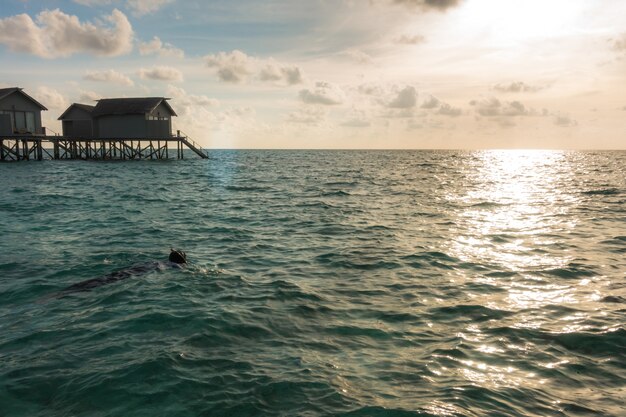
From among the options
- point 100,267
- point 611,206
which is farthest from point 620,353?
point 611,206

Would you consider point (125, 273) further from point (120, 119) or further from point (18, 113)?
point (18, 113)

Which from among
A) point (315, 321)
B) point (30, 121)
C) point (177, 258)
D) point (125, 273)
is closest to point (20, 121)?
point (30, 121)

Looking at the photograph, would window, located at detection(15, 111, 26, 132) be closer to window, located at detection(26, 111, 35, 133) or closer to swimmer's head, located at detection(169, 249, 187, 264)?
window, located at detection(26, 111, 35, 133)

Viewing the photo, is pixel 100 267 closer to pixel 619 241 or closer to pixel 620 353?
pixel 620 353

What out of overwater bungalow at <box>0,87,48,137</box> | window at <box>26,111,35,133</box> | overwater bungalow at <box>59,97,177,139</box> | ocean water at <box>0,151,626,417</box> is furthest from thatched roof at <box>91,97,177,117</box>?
ocean water at <box>0,151,626,417</box>

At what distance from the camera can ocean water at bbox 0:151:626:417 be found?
561cm

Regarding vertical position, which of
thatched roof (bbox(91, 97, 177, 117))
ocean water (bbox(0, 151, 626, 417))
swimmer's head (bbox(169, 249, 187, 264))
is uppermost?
thatched roof (bbox(91, 97, 177, 117))

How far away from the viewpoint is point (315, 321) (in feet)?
26.5

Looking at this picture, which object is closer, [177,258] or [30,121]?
[177,258]

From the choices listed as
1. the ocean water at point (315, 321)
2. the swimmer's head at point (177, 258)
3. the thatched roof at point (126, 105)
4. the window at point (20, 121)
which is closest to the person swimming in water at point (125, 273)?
the swimmer's head at point (177, 258)

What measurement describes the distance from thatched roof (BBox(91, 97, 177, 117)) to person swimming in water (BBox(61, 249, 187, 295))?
46.5 metres

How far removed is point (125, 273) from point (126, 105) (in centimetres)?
5014

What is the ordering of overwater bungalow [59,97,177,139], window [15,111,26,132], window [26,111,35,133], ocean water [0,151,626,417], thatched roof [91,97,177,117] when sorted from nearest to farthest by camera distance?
ocean water [0,151,626,417]
window [15,111,26,132]
window [26,111,35,133]
thatched roof [91,97,177,117]
overwater bungalow [59,97,177,139]

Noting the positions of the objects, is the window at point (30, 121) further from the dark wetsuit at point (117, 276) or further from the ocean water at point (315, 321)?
the dark wetsuit at point (117, 276)
